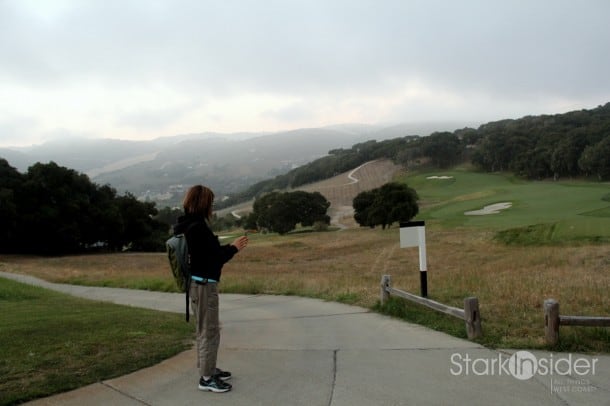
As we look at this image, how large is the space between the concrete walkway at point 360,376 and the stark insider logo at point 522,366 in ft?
0.04

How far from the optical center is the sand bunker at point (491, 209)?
173 feet

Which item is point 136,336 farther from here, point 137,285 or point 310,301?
point 137,285

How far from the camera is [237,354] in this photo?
6.50 m

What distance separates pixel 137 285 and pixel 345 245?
82.5ft

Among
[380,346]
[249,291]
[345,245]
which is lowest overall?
[345,245]

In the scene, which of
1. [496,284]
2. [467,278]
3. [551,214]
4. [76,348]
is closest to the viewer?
[76,348]

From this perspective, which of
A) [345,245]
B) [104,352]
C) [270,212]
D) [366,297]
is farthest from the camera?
[270,212]

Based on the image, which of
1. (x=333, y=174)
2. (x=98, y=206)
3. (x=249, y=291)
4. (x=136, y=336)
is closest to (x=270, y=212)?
(x=98, y=206)

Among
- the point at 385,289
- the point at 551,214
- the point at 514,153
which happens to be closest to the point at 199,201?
the point at 385,289

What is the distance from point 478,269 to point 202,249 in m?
14.1

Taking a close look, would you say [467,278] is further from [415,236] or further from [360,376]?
[360,376]

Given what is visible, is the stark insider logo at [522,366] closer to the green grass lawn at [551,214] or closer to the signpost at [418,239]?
the signpost at [418,239]

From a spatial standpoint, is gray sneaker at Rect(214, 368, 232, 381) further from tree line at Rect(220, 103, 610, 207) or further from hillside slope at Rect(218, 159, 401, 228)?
tree line at Rect(220, 103, 610, 207)

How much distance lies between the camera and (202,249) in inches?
205
